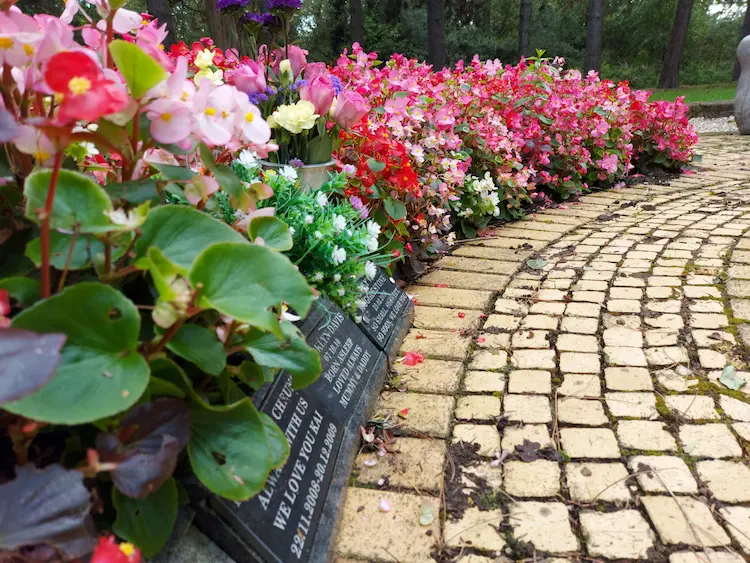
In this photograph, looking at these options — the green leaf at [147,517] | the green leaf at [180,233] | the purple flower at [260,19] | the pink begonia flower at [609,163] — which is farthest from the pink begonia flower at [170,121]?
the pink begonia flower at [609,163]

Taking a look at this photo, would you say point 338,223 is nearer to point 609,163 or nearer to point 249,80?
point 249,80

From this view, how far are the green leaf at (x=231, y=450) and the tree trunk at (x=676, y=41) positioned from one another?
18447 mm

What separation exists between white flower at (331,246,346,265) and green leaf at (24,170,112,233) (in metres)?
1.02

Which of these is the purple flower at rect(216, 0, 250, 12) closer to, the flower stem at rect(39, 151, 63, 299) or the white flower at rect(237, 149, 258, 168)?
the white flower at rect(237, 149, 258, 168)

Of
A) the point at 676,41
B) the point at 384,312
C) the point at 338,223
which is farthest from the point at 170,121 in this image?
the point at 676,41

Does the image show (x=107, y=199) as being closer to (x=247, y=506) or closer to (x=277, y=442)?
(x=277, y=442)

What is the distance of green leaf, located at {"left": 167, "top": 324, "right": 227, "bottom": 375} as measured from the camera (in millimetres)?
911

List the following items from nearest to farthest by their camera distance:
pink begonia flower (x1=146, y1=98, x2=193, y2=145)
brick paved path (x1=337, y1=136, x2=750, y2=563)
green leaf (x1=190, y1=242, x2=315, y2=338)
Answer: green leaf (x1=190, y1=242, x2=315, y2=338) → pink begonia flower (x1=146, y1=98, x2=193, y2=145) → brick paved path (x1=337, y1=136, x2=750, y2=563)

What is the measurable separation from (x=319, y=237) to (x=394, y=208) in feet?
2.88

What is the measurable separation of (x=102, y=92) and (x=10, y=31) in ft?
1.02

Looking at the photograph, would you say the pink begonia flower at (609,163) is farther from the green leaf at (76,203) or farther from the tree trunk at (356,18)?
the tree trunk at (356,18)

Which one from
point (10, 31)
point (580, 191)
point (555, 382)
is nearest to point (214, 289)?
point (10, 31)

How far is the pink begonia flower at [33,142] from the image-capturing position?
0.84 meters

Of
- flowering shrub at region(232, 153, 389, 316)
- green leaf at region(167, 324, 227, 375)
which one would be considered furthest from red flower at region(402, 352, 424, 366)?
green leaf at region(167, 324, 227, 375)
